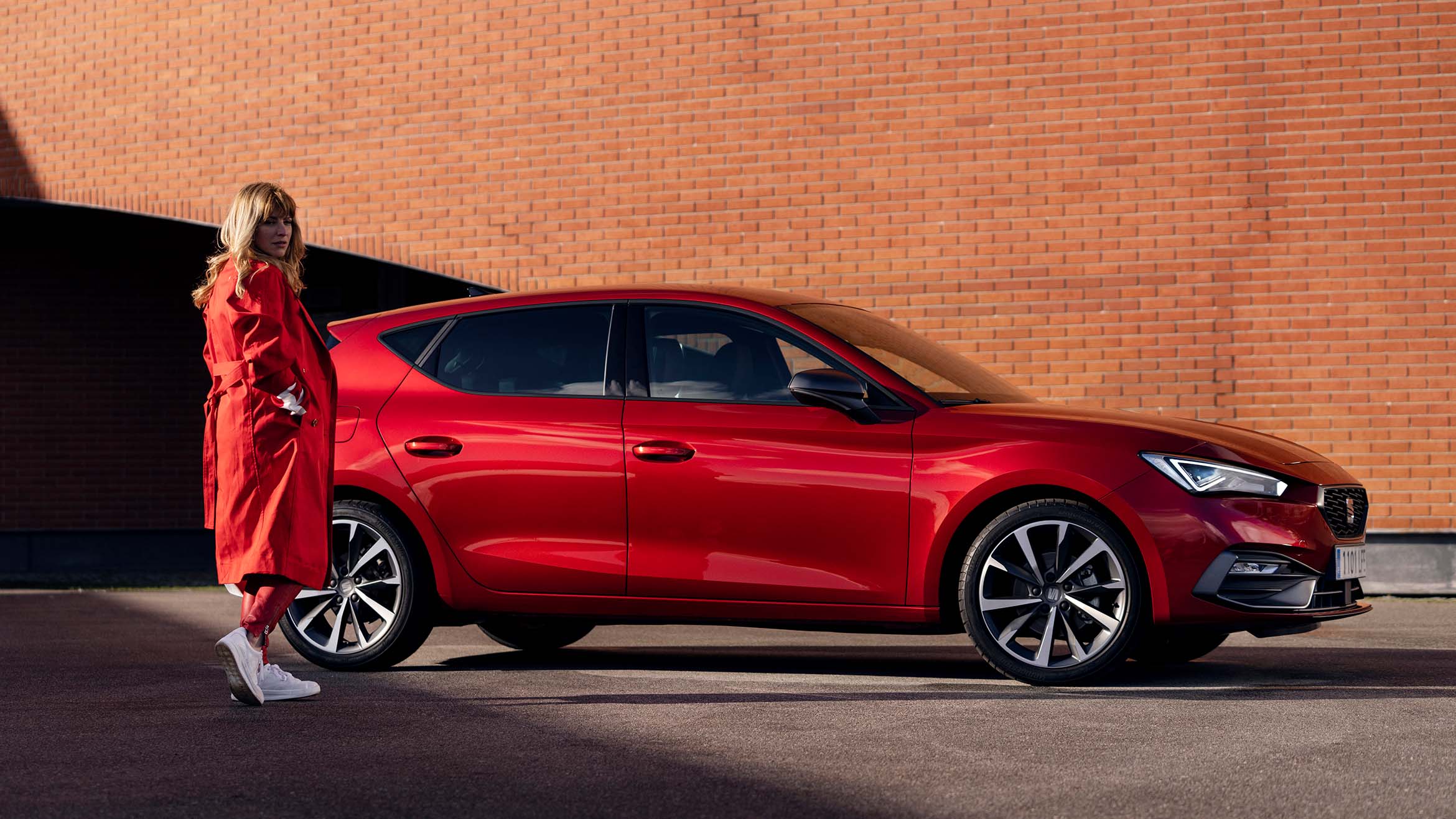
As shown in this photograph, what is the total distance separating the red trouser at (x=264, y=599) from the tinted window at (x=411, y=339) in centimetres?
149

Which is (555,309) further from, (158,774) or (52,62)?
(52,62)

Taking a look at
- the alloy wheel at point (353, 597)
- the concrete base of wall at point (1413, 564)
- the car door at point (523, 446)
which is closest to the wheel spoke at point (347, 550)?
the alloy wheel at point (353, 597)

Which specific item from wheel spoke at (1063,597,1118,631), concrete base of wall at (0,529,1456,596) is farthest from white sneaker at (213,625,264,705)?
concrete base of wall at (0,529,1456,596)

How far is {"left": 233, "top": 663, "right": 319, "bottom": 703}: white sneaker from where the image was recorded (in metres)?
6.07

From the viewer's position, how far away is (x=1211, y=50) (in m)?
11.4

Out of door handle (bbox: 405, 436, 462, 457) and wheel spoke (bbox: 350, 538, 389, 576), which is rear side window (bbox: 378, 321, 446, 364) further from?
wheel spoke (bbox: 350, 538, 389, 576)

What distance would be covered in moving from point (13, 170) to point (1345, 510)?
11723 millimetres

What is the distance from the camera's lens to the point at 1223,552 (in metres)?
5.98

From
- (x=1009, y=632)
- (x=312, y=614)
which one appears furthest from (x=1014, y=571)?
(x=312, y=614)

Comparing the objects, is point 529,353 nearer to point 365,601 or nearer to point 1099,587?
point 365,601

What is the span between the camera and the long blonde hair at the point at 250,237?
19.2 feet

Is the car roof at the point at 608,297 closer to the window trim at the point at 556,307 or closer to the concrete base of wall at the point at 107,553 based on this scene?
the window trim at the point at 556,307

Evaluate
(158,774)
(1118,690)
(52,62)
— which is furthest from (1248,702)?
(52,62)

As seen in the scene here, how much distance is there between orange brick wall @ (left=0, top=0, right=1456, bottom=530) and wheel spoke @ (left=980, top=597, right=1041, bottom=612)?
18.2 ft
